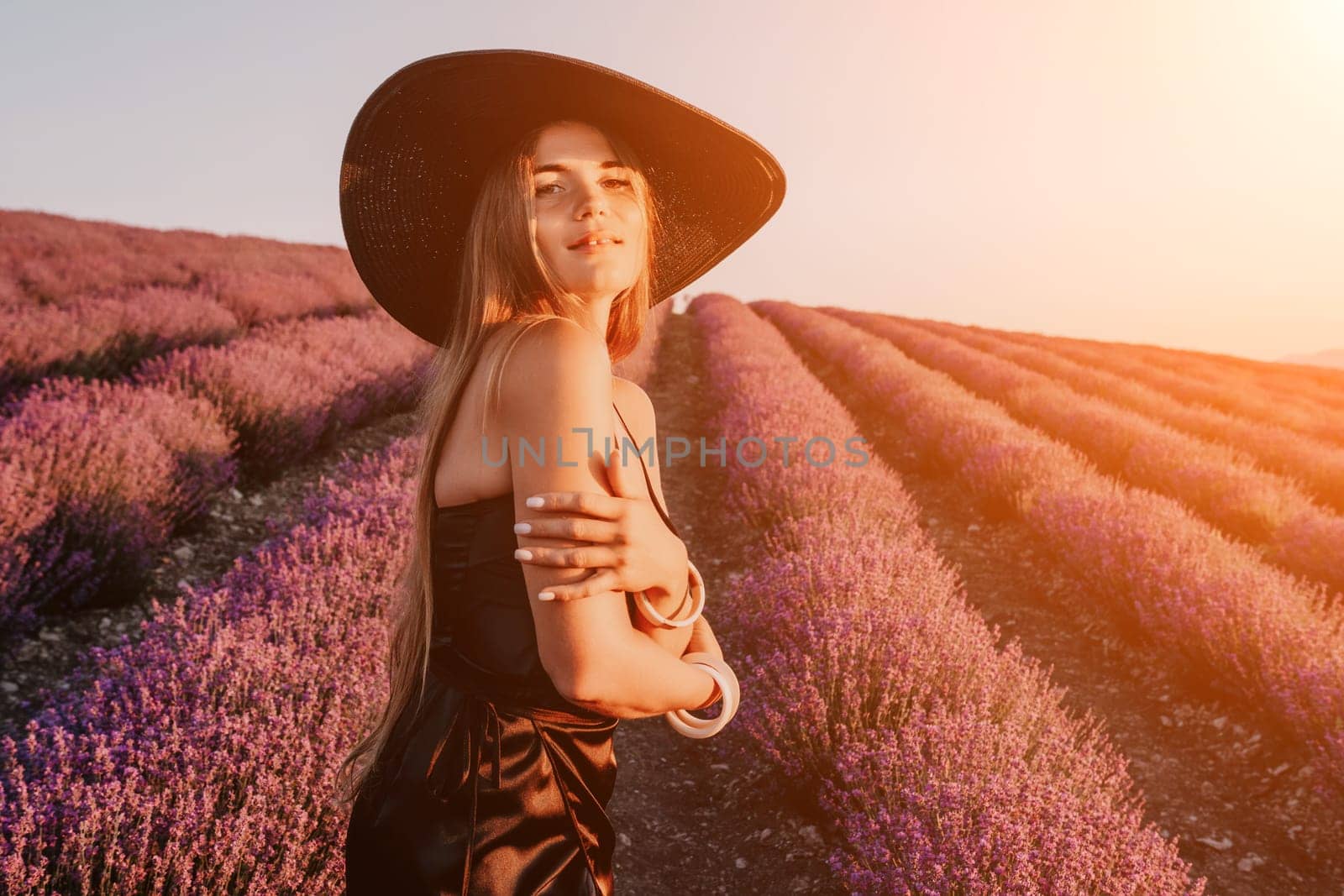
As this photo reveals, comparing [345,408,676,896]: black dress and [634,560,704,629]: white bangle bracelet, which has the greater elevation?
[634,560,704,629]: white bangle bracelet

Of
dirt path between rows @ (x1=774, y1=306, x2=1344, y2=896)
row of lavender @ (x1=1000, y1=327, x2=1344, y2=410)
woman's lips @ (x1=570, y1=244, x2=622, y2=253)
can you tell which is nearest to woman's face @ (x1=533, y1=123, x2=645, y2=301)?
woman's lips @ (x1=570, y1=244, x2=622, y2=253)

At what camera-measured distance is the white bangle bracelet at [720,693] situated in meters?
1.21

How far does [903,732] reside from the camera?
226cm

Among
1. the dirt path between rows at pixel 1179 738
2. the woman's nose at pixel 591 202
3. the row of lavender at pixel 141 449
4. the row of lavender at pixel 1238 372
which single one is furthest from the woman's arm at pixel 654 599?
the row of lavender at pixel 1238 372

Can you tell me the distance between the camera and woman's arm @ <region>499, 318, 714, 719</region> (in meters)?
0.87

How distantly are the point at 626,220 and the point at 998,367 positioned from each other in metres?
11.1

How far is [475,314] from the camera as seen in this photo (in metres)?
1.13

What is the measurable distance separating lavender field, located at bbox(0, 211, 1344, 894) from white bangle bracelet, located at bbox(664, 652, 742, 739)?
0.89 m

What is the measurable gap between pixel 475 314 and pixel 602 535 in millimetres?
468

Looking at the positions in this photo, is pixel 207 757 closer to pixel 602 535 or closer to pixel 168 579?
pixel 602 535

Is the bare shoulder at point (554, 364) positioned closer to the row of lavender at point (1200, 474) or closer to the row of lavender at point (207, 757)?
the row of lavender at point (207, 757)

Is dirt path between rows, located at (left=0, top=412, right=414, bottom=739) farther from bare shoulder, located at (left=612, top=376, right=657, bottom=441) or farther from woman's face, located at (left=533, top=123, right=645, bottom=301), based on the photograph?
woman's face, located at (left=533, top=123, right=645, bottom=301)

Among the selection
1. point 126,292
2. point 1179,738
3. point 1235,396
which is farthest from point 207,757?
point 1235,396

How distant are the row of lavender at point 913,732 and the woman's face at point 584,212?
5.46ft
